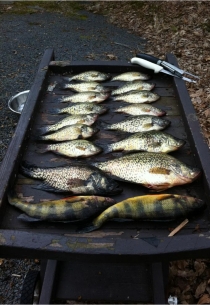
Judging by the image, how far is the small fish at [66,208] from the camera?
229 cm

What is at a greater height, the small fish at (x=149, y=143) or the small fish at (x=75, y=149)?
the small fish at (x=149, y=143)

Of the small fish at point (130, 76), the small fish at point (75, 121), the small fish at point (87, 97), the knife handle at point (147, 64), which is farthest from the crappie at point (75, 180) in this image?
the knife handle at point (147, 64)

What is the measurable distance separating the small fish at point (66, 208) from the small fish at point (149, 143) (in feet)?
2.39

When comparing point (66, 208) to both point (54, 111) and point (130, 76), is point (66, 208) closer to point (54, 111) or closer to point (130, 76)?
point (54, 111)

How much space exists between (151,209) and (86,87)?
2.25 m

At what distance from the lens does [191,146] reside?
3070 mm

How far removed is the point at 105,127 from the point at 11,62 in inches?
264

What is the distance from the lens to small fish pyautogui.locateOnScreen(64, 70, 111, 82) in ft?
14.2

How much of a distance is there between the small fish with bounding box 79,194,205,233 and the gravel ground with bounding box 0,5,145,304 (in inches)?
153

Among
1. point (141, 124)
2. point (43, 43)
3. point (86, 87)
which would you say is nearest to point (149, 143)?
point (141, 124)

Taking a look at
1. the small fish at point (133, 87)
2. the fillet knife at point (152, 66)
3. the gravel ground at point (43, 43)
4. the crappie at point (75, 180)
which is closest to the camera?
the crappie at point (75, 180)

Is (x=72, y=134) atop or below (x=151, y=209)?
below

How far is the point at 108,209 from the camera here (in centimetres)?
232

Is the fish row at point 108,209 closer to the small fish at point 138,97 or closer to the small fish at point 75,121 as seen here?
the small fish at point 75,121
